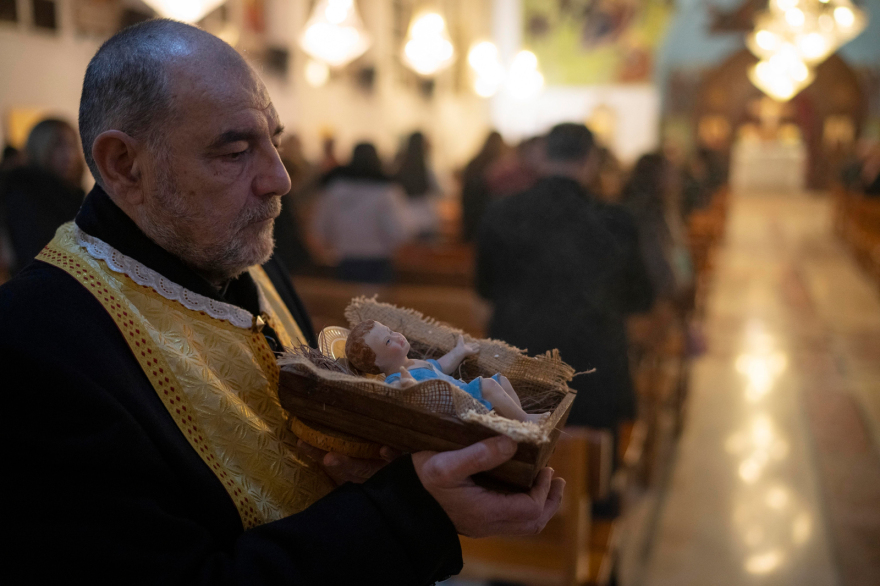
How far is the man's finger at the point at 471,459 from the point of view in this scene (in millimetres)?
975

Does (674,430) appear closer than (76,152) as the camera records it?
No

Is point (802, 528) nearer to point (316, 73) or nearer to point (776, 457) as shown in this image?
point (776, 457)

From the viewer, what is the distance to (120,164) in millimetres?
1158

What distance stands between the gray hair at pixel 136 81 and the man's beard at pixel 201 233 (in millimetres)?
93

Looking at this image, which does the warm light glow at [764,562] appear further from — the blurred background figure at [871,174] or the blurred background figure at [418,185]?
the blurred background figure at [871,174]

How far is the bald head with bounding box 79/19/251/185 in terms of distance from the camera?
3.64 feet

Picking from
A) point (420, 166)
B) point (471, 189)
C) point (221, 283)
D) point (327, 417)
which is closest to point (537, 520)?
point (327, 417)

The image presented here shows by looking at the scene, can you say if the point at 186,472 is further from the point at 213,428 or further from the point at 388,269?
the point at 388,269

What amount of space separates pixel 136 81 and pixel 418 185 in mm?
6662

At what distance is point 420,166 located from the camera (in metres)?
7.58

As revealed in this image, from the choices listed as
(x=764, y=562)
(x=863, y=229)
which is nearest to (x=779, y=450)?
(x=764, y=562)

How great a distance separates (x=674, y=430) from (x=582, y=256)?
2.84 metres

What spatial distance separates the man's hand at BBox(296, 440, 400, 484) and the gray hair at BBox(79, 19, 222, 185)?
56 centimetres

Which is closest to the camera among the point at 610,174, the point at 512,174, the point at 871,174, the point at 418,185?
the point at 512,174
